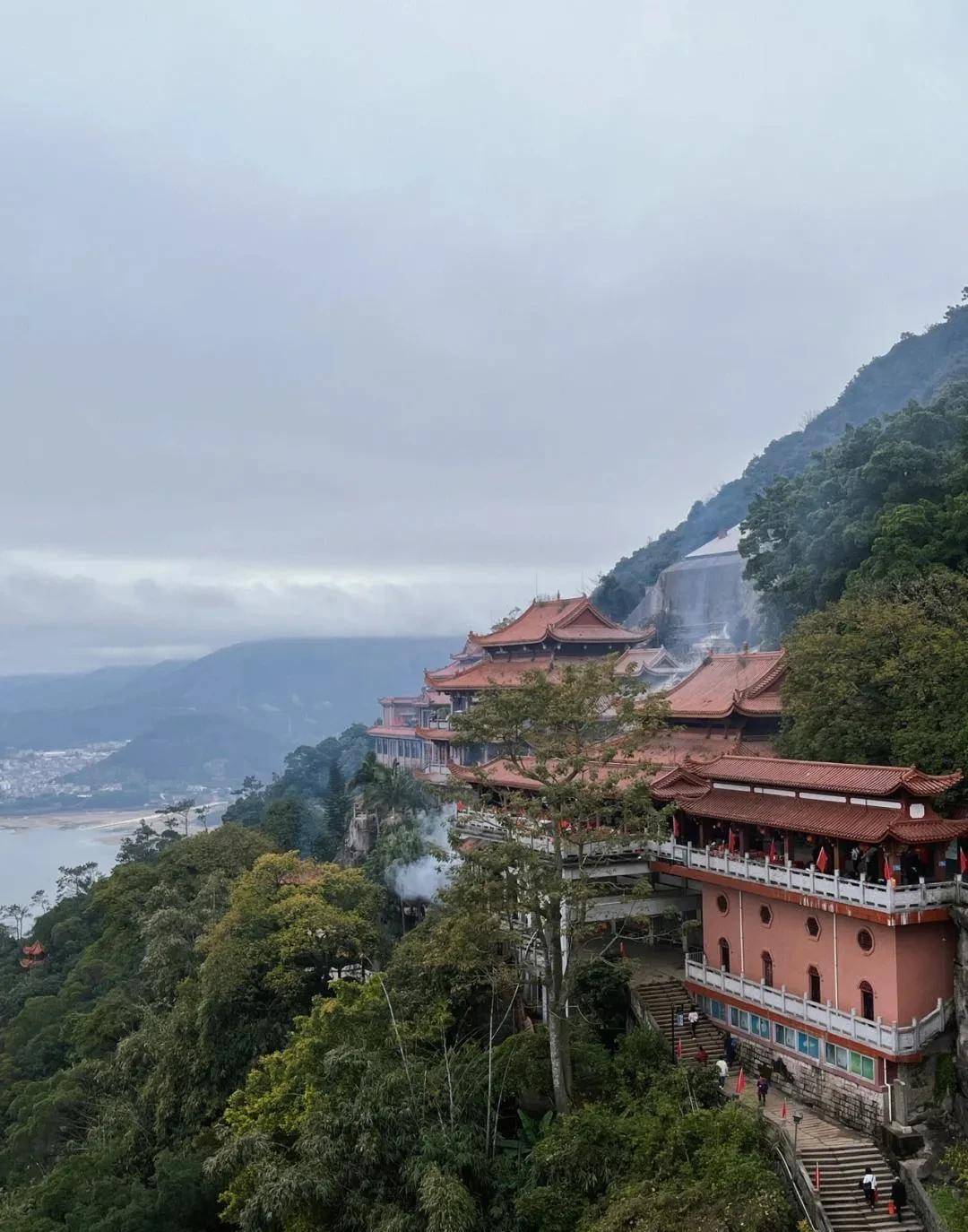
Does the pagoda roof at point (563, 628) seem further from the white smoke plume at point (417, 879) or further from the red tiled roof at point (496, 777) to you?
the white smoke plume at point (417, 879)

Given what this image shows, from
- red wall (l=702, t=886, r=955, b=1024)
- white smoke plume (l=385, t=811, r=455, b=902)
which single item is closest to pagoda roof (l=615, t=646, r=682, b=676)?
white smoke plume (l=385, t=811, r=455, b=902)

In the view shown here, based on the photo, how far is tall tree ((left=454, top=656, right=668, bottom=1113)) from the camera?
2122 cm

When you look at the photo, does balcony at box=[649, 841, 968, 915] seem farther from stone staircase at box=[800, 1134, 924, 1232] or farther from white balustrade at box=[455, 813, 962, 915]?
stone staircase at box=[800, 1134, 924, 1232]

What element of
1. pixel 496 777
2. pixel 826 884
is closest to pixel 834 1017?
pixel 826 884

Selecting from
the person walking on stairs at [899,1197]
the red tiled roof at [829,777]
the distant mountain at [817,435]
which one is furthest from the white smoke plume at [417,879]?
the distant mountain at [817,435]

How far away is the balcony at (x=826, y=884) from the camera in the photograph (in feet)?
64.5

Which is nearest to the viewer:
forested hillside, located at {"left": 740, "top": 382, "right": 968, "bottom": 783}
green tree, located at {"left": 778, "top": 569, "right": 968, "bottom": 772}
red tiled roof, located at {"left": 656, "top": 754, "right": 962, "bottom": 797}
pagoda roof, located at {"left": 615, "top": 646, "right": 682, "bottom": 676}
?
red tiled roof, located at {"left": 656, "top": 754, "right": 962, "bottom": 797}

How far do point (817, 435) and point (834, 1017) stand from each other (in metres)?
85.1

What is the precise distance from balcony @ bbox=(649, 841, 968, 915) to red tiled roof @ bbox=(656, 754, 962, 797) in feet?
5.61

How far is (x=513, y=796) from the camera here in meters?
21.7

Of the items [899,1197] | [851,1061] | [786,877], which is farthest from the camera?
[786,877]

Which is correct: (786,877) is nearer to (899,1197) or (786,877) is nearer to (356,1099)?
(899,1197)

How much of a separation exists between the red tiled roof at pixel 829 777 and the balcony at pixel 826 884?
171 cm

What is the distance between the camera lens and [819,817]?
21750mm
